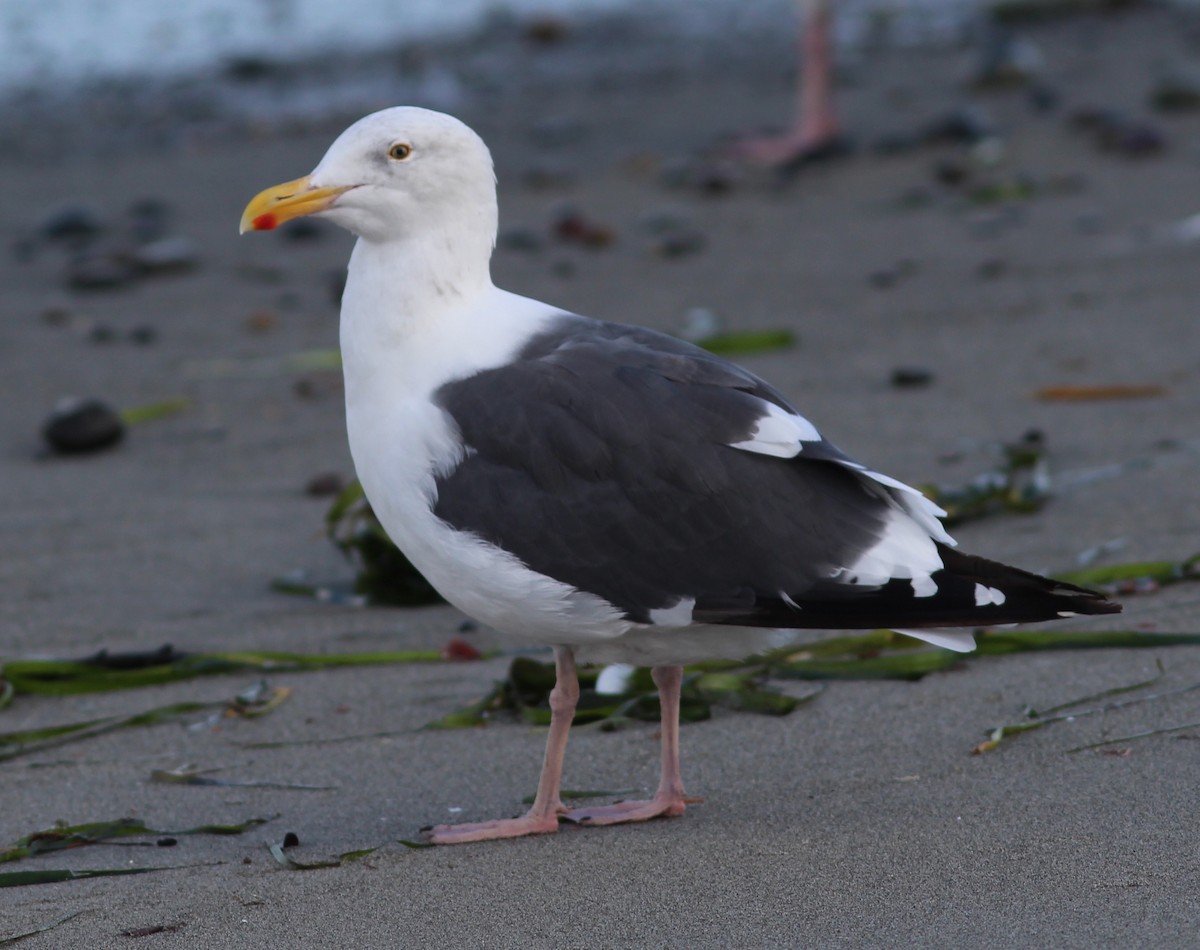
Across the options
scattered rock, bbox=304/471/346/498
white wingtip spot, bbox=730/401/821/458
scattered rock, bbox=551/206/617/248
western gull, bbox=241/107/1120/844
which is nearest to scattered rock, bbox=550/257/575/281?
scattered rock, bbox=551/206/617/248

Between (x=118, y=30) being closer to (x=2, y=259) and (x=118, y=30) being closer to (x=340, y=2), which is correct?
(x=340, y=2)

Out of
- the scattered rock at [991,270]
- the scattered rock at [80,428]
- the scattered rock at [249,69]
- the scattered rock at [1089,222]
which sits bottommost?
the scattered rock at [80,428]

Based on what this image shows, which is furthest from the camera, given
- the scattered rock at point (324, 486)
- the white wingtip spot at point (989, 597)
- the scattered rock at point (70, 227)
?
the scattered rock at point (70, 227)

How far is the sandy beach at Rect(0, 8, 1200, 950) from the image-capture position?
3.16 metres

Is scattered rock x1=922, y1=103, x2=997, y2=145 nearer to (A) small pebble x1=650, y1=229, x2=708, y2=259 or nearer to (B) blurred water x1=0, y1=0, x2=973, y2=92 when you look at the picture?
(A) small pebble x1=650, y1=229, x2=708, y2=259

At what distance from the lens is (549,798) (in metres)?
3.58

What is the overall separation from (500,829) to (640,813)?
0.29 metres

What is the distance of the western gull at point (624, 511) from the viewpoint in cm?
336

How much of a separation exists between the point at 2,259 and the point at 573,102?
5.96m

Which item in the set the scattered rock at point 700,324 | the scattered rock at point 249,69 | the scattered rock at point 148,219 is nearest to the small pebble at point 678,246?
the scattered rock at point 700,324

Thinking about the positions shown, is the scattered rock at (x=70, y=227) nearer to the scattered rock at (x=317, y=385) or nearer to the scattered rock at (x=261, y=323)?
the scattered rock at (x=261, y=323)

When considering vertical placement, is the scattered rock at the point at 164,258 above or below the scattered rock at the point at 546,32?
below

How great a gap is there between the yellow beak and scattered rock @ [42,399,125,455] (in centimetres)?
344

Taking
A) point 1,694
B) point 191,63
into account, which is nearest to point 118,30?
point 191,63
